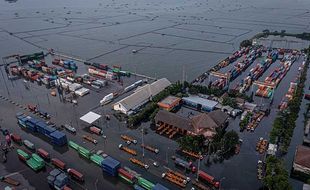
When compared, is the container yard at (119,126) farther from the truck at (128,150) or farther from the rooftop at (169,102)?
the rooftop at (169,102)

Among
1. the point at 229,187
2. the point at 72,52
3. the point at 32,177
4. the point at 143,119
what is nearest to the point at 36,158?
the point at 32,177

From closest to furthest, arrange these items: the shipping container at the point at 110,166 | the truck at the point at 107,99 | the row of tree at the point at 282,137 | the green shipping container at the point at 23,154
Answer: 1. the row of tree at the point at 282,137
2. the shipping container at the point at 110,166
3. the green shipping container at the point at 23,154
4. the truck at the point at 107,99

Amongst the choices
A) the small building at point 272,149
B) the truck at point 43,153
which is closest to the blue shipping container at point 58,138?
the truck at point 43,153

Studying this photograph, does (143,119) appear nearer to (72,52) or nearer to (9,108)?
(9,108)

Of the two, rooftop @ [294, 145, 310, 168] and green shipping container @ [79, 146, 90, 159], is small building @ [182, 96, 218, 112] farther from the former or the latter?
green shipping container @ [79, 146, 90, 159]

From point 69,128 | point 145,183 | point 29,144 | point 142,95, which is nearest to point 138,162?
point 145,183
